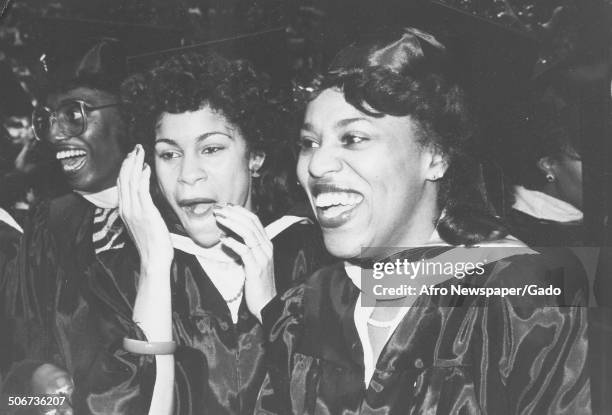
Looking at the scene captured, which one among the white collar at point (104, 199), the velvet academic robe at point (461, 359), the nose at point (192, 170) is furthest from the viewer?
the white collar at point (104, 199)

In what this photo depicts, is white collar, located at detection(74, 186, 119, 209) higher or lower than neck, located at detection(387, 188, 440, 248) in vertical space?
higher

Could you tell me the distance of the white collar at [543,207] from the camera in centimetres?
286

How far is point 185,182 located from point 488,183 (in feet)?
3.99

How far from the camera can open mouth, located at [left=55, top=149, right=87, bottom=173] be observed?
3.04 metres

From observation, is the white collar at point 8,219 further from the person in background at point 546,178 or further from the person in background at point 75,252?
the person in background at point 546,178

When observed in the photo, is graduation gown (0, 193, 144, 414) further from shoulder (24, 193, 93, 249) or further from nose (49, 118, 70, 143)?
nose (49, 118, 70, 143)

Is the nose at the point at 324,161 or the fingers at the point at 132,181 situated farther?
the fingers at the point at 132,181

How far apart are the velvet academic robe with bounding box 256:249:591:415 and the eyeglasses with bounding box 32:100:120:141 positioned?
1.26 m

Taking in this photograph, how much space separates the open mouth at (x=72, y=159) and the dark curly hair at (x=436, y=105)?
106cm

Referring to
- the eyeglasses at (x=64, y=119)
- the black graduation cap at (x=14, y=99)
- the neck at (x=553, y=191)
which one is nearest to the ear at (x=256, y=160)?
the eyeglasses at (x=64, y=119)

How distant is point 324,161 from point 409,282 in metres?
0.59

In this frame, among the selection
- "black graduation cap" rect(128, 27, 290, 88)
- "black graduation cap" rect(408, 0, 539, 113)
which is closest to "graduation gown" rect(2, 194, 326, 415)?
"black graduation cap" rect(128, 27, 290, 88)

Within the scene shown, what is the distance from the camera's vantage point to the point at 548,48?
9.53ft

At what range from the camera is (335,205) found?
9.39ft
